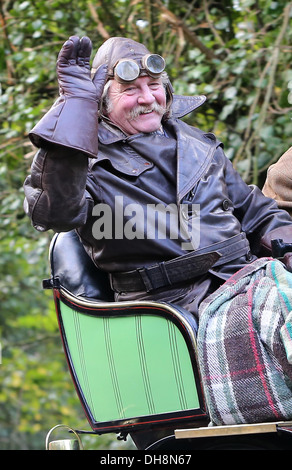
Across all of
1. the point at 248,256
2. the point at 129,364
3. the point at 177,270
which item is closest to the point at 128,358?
the point at 129,364

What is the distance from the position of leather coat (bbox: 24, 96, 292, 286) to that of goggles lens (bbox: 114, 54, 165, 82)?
0.19 metres

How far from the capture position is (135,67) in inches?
116

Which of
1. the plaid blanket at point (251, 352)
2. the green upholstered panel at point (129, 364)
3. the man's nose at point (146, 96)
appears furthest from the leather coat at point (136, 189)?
the plaid blanket at point (251, 352)

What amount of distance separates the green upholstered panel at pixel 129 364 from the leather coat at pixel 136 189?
25 centimetres

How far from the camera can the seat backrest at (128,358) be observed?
2.51 meters

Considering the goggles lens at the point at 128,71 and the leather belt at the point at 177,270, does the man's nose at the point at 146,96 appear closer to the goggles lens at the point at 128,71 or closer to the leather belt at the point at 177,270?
the goggles lens at the point at 128,71

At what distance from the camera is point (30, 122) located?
5105 millimetres

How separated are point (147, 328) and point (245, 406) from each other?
0.44m

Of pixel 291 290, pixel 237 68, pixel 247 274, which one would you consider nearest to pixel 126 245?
pixel 247 274

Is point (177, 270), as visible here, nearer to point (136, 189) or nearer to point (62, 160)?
point (136, 189)

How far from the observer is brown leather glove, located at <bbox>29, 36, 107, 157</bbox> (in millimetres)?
2404

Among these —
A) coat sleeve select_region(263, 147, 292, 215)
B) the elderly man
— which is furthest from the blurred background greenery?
the elderly man

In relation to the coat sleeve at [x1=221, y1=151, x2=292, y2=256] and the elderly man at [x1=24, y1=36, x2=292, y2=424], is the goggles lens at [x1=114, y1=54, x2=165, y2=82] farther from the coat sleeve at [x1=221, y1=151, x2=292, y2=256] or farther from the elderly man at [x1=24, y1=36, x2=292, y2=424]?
the coat sleeve at [x1=221, y1=151, x2=292, y2=256]
